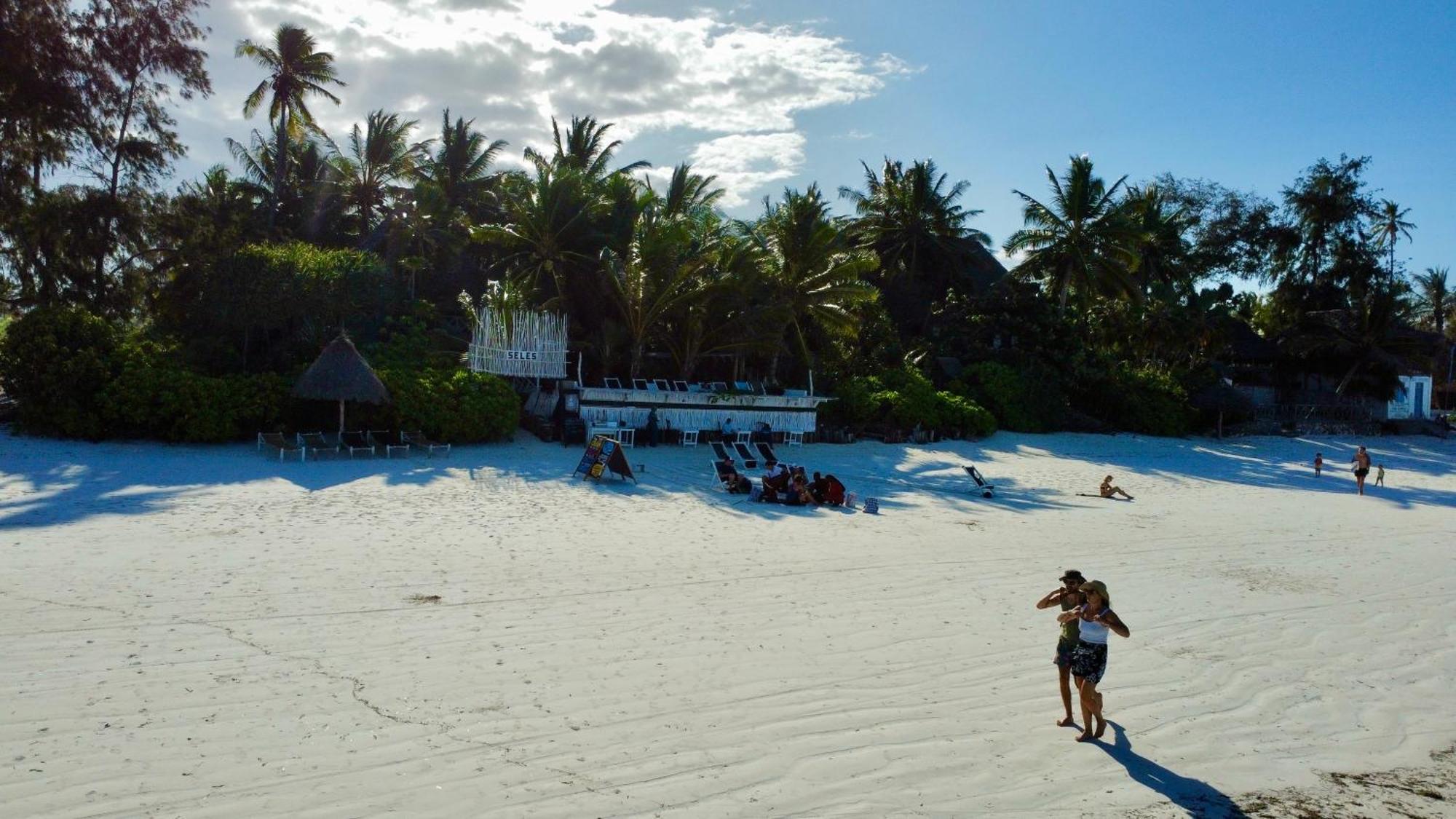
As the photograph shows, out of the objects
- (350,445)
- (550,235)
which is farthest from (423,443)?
(550,235)

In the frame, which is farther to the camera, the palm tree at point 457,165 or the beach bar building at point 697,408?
the palm tree at point 457,165

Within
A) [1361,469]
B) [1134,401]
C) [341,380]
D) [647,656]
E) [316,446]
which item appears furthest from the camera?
[1134,401]

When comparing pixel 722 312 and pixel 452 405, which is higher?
pixel 722 312

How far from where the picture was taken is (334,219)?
30.5 metres

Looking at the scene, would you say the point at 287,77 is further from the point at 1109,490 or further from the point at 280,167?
the point at 1109,490

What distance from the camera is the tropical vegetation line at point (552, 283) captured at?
1731cm

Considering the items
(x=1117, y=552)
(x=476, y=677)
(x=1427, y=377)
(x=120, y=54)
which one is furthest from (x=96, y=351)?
(x=1427, y=377)

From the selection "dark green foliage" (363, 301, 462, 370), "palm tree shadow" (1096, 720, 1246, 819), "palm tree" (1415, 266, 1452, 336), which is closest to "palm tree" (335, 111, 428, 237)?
"dark green foliage" (363, 301, 462, 370)

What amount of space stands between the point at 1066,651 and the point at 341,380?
13530mm

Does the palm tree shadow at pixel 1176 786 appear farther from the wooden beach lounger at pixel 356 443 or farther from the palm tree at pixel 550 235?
the palm tree at pixel 550 235

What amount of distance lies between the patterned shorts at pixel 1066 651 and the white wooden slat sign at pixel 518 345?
14.8 meters

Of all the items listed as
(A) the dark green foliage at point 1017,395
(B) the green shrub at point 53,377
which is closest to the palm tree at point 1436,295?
(A) the dark green foliage at point 1017,395

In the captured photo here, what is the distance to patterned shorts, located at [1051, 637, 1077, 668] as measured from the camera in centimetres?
550

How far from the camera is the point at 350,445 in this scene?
15664mm
